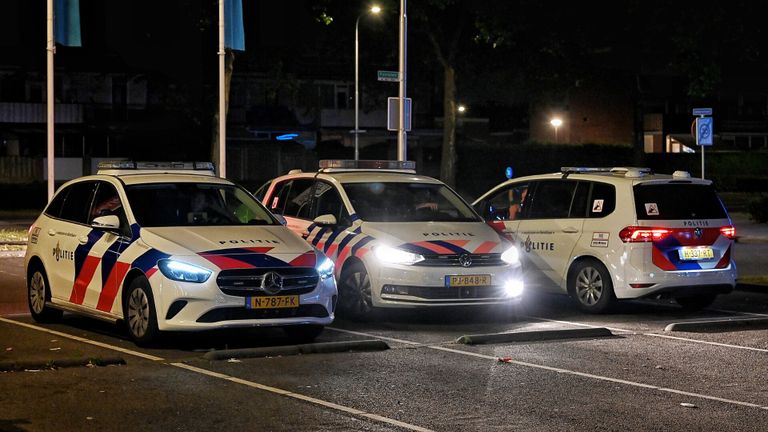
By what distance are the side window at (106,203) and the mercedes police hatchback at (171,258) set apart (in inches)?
0.5

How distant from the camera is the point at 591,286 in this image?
49.8ft

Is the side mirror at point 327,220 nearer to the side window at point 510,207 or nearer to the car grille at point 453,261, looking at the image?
the car grille at point 453,261

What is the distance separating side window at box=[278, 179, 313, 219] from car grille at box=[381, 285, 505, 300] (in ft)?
7.53

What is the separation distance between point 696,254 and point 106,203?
657cm

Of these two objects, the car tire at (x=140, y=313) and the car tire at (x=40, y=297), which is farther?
the car tire at (x=40, y=297)

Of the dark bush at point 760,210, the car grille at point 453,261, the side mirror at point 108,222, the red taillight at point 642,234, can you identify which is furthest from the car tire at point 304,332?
the dark bush at point 760,210

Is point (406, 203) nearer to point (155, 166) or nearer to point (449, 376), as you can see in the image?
point (155, 166)

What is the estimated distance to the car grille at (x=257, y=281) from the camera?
37.9 ft

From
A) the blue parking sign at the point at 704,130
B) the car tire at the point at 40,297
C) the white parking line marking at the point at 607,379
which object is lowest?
the white parking line marking at the point at 607,379

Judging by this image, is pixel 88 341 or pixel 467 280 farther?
pixel 467 280

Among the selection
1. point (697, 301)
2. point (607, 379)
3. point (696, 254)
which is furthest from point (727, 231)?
point (607, 379)

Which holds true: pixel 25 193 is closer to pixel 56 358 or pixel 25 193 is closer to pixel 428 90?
pixel 428 90

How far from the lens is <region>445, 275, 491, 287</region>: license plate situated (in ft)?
44.6

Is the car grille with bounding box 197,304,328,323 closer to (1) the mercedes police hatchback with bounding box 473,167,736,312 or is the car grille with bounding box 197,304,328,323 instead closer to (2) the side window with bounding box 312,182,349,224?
(2) the side window with bounding box 312,182,349,224
